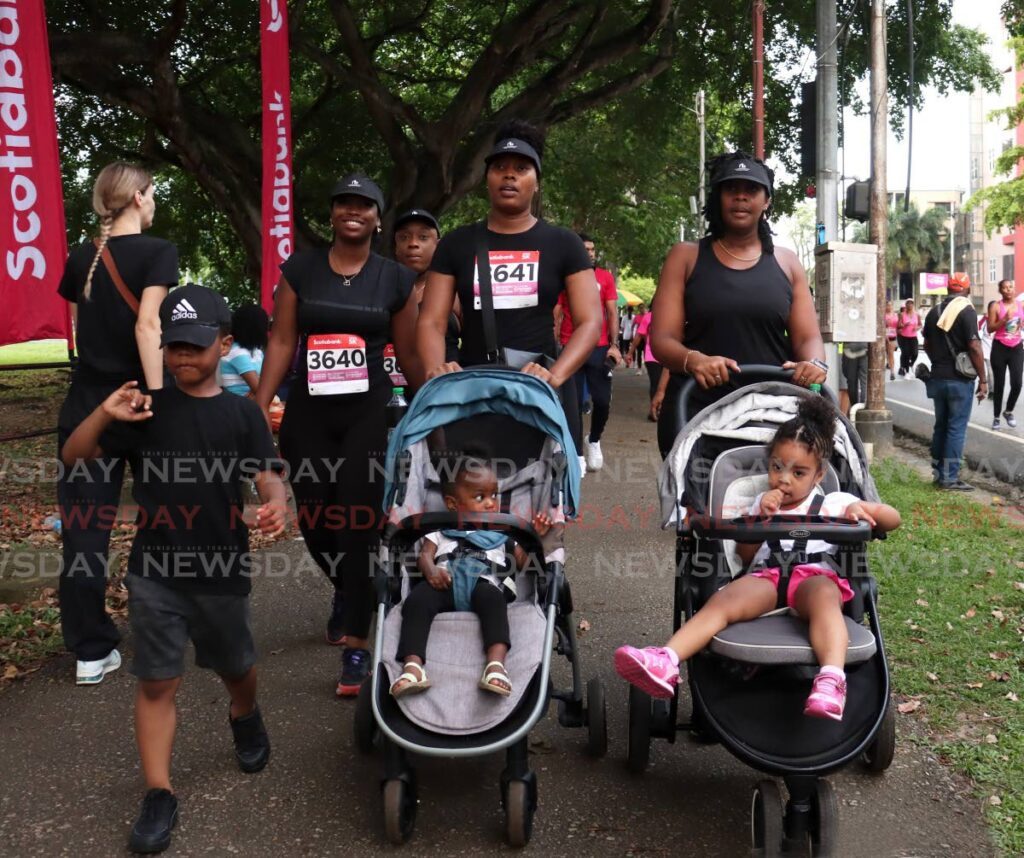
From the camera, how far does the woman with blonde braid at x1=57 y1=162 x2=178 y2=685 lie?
4637 mm

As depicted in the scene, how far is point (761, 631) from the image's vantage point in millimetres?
3363

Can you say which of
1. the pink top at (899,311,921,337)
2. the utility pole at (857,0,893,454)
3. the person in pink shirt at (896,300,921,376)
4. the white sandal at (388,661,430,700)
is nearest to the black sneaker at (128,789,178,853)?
the white sandal at (388,661,430,700)

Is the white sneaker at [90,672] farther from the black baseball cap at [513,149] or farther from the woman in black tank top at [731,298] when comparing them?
the black baseball cap at [513,149]

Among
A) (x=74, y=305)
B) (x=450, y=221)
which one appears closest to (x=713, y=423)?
(x=74, y=305)

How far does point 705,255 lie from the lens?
14.8 ft

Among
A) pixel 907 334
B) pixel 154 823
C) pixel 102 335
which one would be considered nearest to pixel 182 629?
pixel 154 823

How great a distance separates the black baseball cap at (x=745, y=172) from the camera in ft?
14.1

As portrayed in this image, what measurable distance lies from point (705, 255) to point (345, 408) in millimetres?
1651

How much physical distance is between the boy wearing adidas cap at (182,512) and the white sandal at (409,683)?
2.00ft

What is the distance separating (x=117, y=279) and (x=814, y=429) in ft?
9.77

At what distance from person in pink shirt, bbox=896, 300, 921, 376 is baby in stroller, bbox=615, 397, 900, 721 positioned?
21464mm

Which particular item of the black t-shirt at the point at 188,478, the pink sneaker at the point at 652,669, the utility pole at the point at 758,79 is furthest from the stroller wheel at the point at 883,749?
the utility pole at the point at 758,79

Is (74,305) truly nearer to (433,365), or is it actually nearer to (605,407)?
(433,365)

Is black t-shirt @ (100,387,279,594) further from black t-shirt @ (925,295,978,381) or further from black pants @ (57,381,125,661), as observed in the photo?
black t-shirt @ (925,295,978,381)
